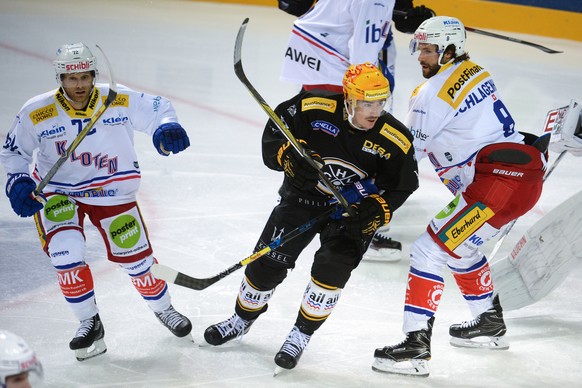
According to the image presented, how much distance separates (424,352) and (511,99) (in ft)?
15.7

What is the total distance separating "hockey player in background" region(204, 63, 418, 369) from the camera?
3254 mm

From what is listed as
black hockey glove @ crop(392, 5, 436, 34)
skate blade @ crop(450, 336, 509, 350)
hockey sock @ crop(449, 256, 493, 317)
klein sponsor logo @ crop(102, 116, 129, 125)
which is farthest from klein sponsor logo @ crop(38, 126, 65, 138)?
black hockey glove @ crop(392, 5, 436, 34)

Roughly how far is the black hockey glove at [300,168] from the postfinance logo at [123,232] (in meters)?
0.61

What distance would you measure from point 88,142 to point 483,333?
5.49 ft

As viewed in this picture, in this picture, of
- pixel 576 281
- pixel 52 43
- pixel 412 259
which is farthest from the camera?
pixel 52 43

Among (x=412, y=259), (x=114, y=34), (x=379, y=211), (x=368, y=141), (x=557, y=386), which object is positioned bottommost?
(x=114, y=34)

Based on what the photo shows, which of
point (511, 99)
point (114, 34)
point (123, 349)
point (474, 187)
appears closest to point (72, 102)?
point (123, 349)

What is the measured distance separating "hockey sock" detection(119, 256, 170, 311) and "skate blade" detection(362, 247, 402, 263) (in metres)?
1.31

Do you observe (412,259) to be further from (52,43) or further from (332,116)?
(52,43)

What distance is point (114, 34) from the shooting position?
923cm

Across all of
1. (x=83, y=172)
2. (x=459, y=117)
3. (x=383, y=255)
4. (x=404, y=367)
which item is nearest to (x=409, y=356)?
(x=404, y=367)

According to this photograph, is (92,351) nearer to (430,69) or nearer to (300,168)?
(300,168)

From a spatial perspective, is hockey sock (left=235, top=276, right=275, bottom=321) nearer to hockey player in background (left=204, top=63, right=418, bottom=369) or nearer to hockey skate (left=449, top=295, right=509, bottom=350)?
hockey player in background (left=204, top=63, right=418, bottom=369)

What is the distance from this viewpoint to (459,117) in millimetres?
3566
